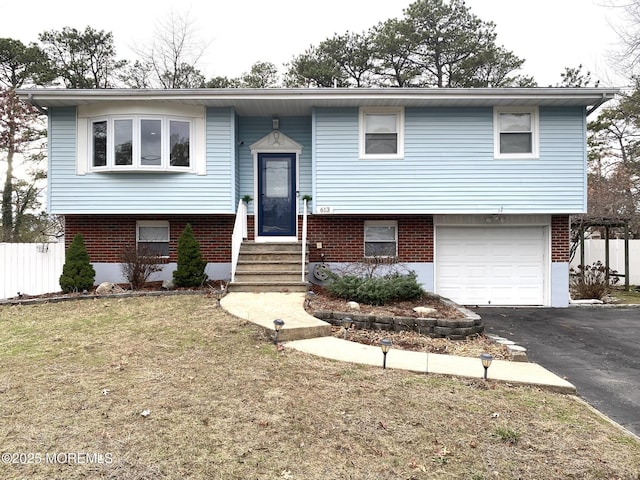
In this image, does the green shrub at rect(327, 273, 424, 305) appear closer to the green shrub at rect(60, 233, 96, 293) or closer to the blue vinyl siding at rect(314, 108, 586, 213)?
the blue vinyl siding at rect(314, 108, 586, 213)

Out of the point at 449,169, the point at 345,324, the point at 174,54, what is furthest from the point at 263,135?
the point at 174,54

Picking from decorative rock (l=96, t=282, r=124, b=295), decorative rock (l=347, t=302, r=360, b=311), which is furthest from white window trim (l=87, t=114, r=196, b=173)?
decorative rock (l=347, t=302, r=360, b=311)

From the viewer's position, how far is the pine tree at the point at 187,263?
30.8ft

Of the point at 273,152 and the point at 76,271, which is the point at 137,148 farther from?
the point at 273,152

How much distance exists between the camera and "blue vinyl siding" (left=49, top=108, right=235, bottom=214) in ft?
32.0

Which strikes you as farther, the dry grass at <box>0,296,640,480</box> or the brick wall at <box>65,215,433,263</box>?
the brick wall at <box>65,215,433,263</box>

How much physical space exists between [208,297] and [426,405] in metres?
5.64

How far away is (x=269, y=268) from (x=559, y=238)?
7.16 metres

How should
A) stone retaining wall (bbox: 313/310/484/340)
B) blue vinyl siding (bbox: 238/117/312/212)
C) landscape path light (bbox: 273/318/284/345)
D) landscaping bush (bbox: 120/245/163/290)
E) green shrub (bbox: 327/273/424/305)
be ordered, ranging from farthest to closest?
blue vinyl siding (bbox: 238/117/312/212) → landscaping bush (bbox: 120/245/163/290) → green shrub (bbox: 327/273/424/305) → stone retaining wall (bbox: 313/310/484/340) → landscape path light (bbox: 273/318/284/345)

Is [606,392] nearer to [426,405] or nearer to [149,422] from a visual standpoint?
[426,405]

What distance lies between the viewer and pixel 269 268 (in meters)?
9.28

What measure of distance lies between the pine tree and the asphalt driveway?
6.22 m

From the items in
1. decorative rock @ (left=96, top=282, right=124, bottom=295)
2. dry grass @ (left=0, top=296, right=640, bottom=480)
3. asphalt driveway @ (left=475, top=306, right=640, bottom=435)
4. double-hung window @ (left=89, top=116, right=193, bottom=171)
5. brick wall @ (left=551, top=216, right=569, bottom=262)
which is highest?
double-hung window @ (left=89, top=116, right=193, bottom=171)

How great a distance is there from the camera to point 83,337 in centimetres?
583
